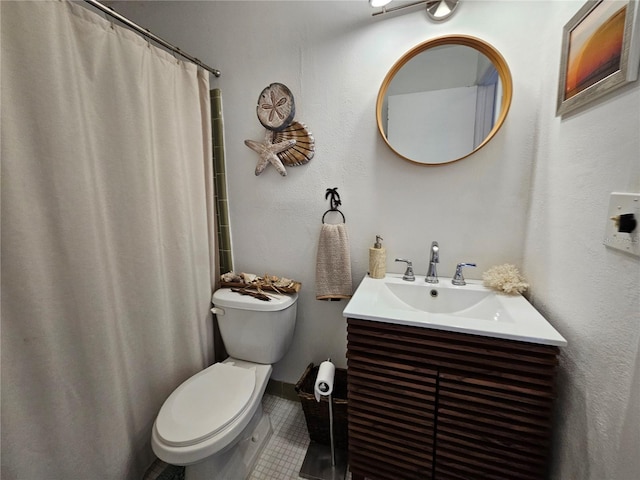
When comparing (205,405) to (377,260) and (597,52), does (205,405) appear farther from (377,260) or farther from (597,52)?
(597,52)

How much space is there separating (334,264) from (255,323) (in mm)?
502

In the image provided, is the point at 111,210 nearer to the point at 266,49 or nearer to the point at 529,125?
the point at 266,49

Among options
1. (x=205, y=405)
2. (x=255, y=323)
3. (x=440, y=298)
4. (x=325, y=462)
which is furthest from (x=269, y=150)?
(x=325, y=462)

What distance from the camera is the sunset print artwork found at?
25.2 inches

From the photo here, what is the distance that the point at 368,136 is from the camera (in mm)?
1215

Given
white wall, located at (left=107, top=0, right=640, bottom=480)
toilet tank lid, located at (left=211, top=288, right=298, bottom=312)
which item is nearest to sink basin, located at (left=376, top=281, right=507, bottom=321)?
white wall, located at (left=107, top=0, right=640, bottom=480)

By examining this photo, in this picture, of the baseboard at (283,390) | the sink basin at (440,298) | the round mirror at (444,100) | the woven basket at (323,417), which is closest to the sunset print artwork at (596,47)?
the round mirror at (444,100)

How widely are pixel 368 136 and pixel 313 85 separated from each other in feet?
1.26

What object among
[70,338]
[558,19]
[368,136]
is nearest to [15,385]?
[70,338]

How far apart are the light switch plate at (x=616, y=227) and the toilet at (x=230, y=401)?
3.82ft

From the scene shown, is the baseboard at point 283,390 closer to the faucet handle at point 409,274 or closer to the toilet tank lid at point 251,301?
the toilet tank lid at point 251,301

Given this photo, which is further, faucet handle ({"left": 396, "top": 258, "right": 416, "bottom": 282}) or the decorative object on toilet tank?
faucet handle ({"left": 396, "top": 258, "right": 416, "bottom": 282})

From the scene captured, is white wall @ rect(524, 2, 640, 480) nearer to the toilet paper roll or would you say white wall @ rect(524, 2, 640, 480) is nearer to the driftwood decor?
the toilet paper roll

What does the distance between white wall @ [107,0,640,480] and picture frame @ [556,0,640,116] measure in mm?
44
